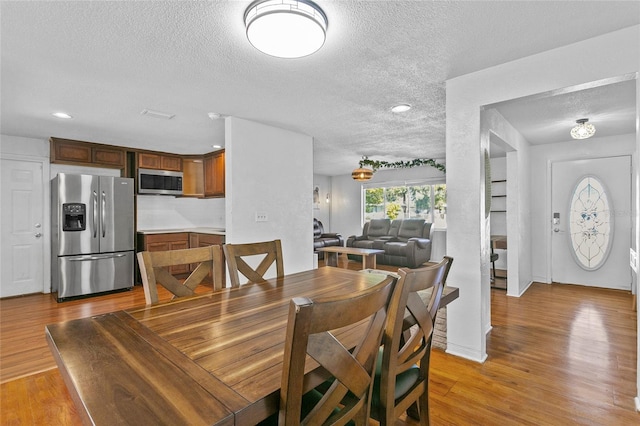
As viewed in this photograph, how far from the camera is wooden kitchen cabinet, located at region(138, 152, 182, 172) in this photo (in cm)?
536

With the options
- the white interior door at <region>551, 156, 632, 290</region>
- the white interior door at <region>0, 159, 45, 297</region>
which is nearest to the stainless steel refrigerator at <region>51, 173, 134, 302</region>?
the white interior door at <region>0, 159, 45, 297</region>

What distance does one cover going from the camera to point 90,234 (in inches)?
179

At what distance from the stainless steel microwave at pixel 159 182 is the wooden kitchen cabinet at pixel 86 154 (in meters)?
0.37

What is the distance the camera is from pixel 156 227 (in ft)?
19.4

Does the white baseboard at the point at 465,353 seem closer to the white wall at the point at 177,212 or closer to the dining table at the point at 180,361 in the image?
the dining table at the point at 180,361

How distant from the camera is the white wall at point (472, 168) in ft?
7.33

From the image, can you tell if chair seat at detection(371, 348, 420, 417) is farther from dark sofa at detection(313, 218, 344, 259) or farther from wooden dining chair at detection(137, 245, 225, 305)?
dark sofa at detection(313, 218, 344, 259)

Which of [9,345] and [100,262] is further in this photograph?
[100,262]

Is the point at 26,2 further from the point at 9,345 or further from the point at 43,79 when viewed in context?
the point at 9,345

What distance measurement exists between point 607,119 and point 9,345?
22.1ft

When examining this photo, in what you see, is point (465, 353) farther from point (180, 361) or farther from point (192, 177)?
point (192, 177)

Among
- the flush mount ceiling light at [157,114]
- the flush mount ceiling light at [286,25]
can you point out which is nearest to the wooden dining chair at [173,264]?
the flush mount ceiling light at [286,25]

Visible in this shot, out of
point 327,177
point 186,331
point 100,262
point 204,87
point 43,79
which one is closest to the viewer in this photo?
point 186,331

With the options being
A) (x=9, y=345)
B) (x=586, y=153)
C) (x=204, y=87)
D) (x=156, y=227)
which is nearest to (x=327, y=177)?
(x=156, y=227)
